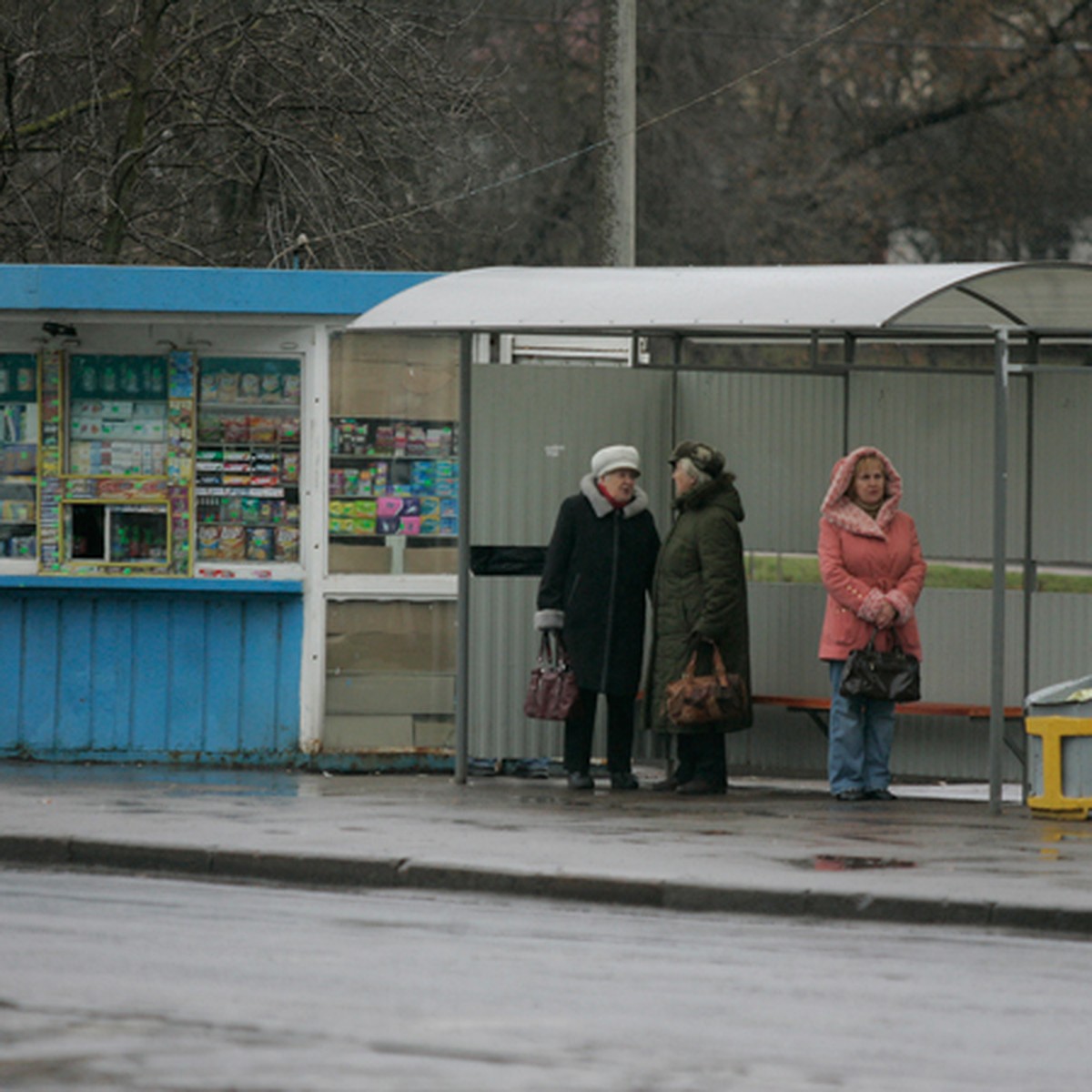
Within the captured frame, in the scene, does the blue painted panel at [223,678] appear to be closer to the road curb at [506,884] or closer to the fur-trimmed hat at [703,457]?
the fur-trimmed hat at [703,457]

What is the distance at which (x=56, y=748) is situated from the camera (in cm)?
1370

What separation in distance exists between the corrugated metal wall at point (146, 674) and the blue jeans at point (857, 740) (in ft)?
9.83

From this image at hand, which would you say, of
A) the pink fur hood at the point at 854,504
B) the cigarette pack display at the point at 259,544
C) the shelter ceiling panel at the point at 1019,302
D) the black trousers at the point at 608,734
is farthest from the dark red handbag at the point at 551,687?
the shelter ceiling panel at the point at 1019,302

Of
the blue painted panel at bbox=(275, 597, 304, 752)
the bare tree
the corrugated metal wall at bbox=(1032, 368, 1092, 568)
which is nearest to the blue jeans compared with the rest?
the corrugated metal wall at bbox=(1032, 368, 1092, 568)

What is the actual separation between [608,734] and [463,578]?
107cm

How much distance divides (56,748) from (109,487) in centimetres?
143

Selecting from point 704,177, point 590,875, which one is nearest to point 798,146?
point 704,177

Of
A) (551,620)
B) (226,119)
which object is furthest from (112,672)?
(226,119)

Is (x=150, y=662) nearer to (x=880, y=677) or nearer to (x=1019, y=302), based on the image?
(x=880, y=677)

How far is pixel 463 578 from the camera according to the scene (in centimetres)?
1277

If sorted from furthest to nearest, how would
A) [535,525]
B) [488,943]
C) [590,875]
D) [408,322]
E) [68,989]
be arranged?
1. [535,525]
2. [408,322]
3. [590,875]
4. [488,943]
5. [68,989]

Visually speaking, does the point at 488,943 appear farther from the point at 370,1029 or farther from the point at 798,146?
the point at 798,146

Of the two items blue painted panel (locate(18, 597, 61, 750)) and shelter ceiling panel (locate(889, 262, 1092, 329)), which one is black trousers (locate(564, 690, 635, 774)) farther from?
blue painted panel (locate(18, 597, 61, 750))

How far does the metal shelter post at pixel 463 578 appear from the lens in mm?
12688
